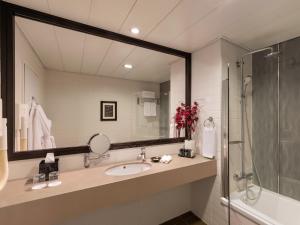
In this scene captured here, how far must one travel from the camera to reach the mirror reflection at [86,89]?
1405 millimetres

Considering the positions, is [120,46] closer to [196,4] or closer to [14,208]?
[196,4]

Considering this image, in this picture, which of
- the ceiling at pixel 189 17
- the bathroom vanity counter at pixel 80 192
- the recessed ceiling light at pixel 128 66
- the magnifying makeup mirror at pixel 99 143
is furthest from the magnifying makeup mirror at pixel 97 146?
the ceiling at pixel 189 17

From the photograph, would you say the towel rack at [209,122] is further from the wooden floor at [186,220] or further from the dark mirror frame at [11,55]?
the dark mirror frame at [11,55]

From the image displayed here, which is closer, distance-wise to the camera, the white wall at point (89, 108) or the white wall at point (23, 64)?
the white wall at point (23, 64)

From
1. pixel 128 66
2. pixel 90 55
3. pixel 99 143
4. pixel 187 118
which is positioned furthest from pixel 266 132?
pixel 90 55

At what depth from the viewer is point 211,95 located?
1.96 metres

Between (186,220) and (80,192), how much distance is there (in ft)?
5.18

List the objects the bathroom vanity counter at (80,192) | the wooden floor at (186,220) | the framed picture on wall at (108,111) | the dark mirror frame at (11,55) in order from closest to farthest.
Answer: the bathroom vanity counter at (80,192), the dark mirror frame at (11,55), the framed picture on wall at (108,111), the wooden floor at (186,220)

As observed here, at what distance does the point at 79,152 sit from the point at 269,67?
2.43 meters

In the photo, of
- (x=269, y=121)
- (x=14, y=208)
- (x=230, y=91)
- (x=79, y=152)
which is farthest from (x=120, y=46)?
(x=269, y=121)

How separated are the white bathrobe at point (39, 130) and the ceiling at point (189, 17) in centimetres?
87

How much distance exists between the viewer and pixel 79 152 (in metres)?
1.54

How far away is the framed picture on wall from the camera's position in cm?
177

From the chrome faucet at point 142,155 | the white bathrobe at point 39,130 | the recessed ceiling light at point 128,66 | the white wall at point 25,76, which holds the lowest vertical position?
the chrome faucet at point 142,155
